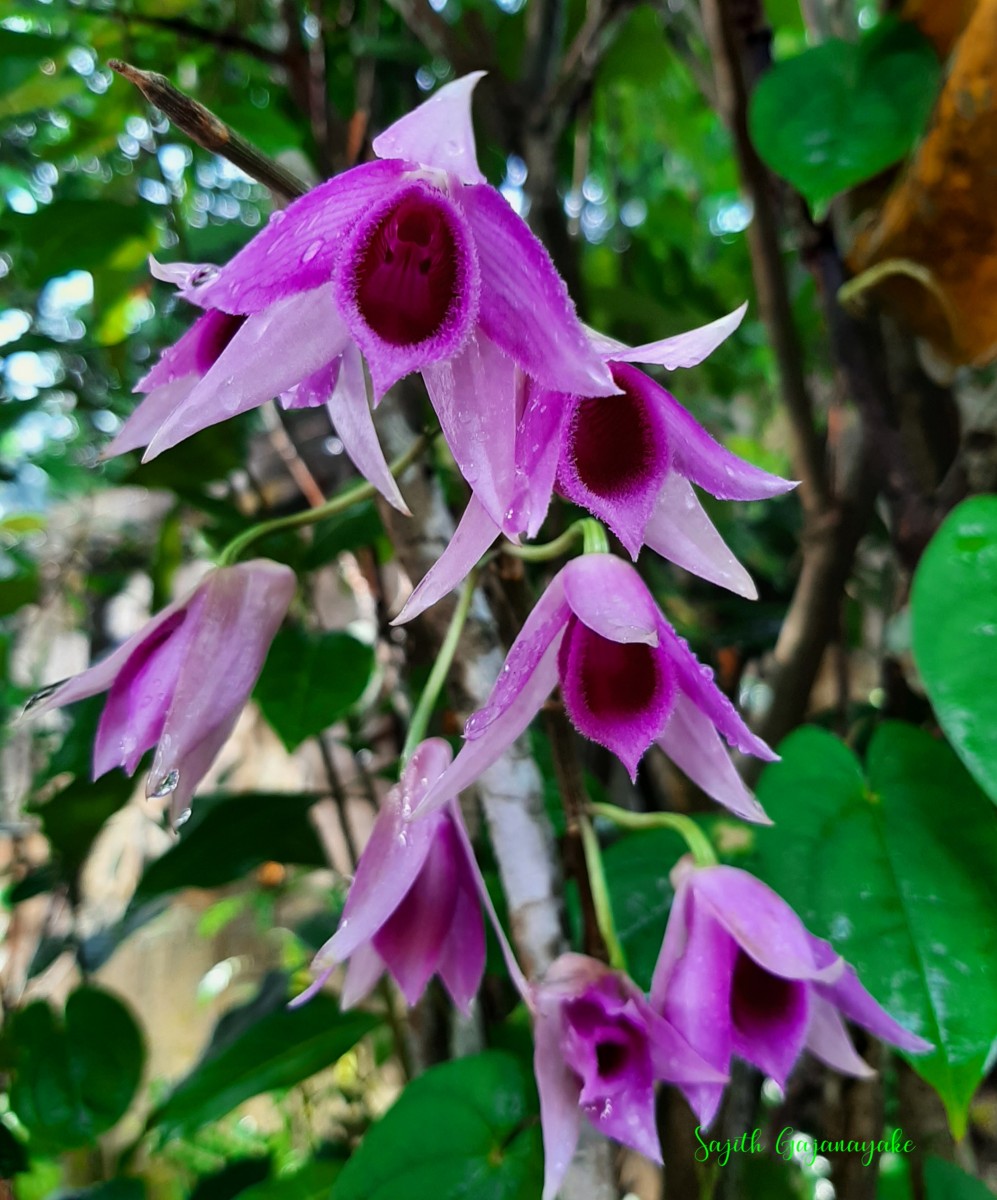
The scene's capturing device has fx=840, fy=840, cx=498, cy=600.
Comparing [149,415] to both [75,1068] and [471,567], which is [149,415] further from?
[75,1068]

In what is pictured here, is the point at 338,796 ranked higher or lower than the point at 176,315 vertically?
lower

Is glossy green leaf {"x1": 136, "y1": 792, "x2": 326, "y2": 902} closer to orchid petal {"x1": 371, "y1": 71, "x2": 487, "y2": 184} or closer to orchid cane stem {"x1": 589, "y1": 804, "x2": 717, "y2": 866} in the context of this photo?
orchid cane stem {"x1": 589, "y1": 804, "x2": 717, "y2": 866}

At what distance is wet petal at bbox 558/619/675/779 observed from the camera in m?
0.36

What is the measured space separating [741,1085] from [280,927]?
8.58ft

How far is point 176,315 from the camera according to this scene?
1.07 m

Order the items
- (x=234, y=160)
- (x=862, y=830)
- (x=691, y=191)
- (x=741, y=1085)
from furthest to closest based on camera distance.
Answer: (x=691, y=191)
(x=741, y=1085)
(x=862, y=830)
(x=234, y=160)

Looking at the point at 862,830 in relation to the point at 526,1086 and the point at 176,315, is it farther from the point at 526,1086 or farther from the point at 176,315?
the point at 176,315

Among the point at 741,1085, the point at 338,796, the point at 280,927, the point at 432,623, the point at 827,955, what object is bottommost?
the point at 280,927

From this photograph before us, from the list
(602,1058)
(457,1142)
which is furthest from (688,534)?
(457,1142)

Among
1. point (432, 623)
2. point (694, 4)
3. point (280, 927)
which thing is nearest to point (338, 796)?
point (432, 623)

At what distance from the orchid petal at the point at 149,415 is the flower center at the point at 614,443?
207mm

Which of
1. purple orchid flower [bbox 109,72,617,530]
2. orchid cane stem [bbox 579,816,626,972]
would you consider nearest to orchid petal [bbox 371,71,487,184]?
purple orchid flower [bbox 109,72,617,530]

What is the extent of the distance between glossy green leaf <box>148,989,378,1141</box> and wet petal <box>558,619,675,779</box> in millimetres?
482

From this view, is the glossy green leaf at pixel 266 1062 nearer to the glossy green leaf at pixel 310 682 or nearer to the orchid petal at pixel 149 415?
the glossy green leaf at pixel 310 682
